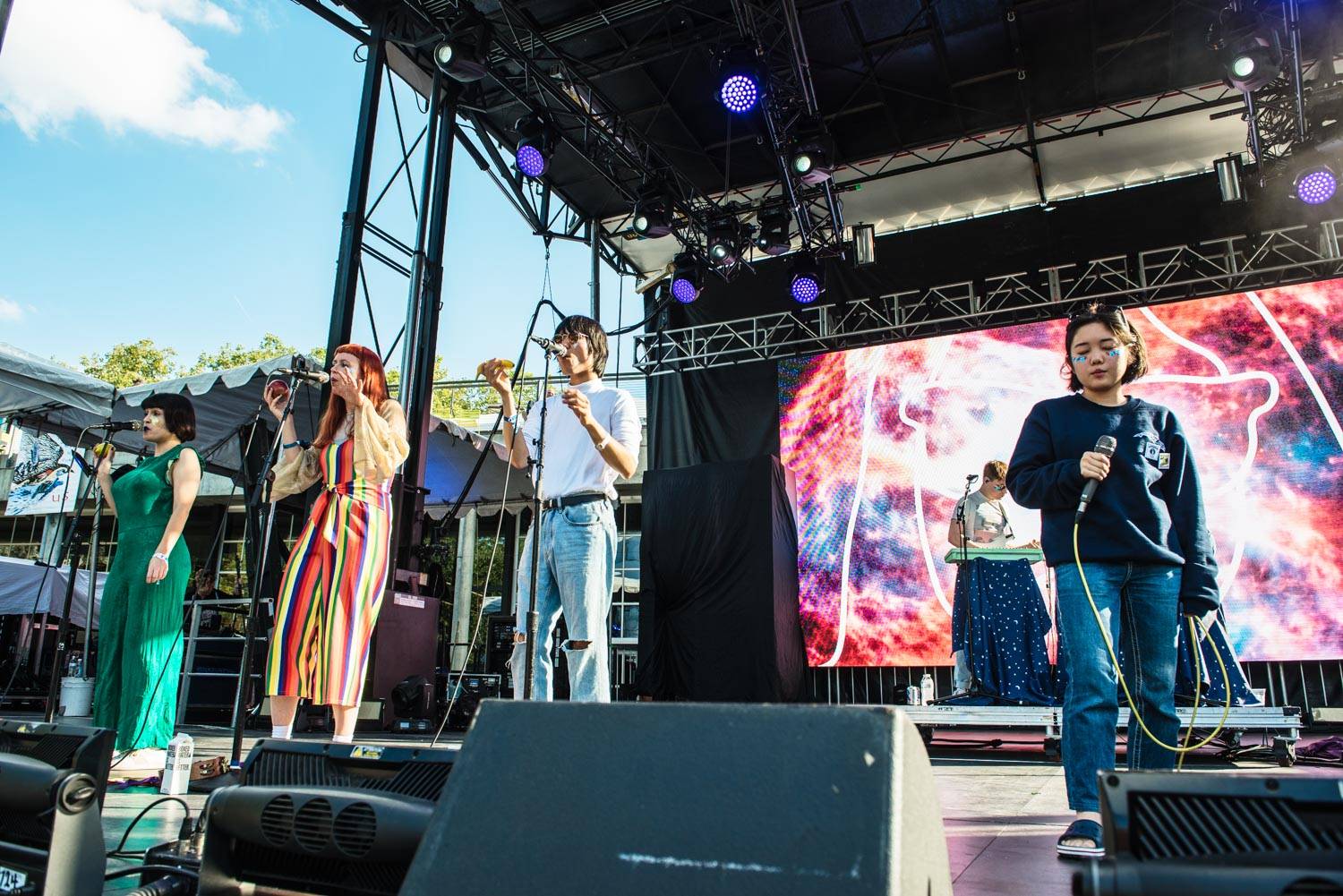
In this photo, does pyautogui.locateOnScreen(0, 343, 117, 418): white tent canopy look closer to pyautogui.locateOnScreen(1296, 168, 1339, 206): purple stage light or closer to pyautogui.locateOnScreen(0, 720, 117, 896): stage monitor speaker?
pyautogui.locateOnScreen(0, 720, 117, 896): stage monitor speaker

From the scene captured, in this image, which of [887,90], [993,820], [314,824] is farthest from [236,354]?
[314,824]

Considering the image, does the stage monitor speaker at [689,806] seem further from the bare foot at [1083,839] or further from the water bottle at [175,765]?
the water bottle at [175,765]

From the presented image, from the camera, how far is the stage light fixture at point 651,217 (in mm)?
8141

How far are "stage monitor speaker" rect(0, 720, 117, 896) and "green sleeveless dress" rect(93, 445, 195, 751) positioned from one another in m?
2.24

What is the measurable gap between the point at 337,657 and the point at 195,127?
23556 millimetres

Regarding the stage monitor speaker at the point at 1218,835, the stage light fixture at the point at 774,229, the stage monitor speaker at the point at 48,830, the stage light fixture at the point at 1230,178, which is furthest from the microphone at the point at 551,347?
the stage light fixture at the point at 1230,178

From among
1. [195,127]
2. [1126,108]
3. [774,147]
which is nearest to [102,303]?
[195,127]

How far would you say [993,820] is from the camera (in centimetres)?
267

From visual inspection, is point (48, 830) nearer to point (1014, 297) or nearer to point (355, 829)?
point (355, 829)

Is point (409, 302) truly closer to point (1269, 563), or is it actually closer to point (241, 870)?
point (241, 870)

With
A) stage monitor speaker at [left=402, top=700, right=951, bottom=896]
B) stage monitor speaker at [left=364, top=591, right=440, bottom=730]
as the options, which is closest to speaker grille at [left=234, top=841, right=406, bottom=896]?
stage monitor speaker at [left=402, top=700, right=951, bottom=896]

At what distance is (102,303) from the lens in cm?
1938

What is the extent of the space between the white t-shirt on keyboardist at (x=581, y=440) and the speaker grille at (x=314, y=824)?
1718 mm

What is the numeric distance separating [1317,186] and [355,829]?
836 cm
